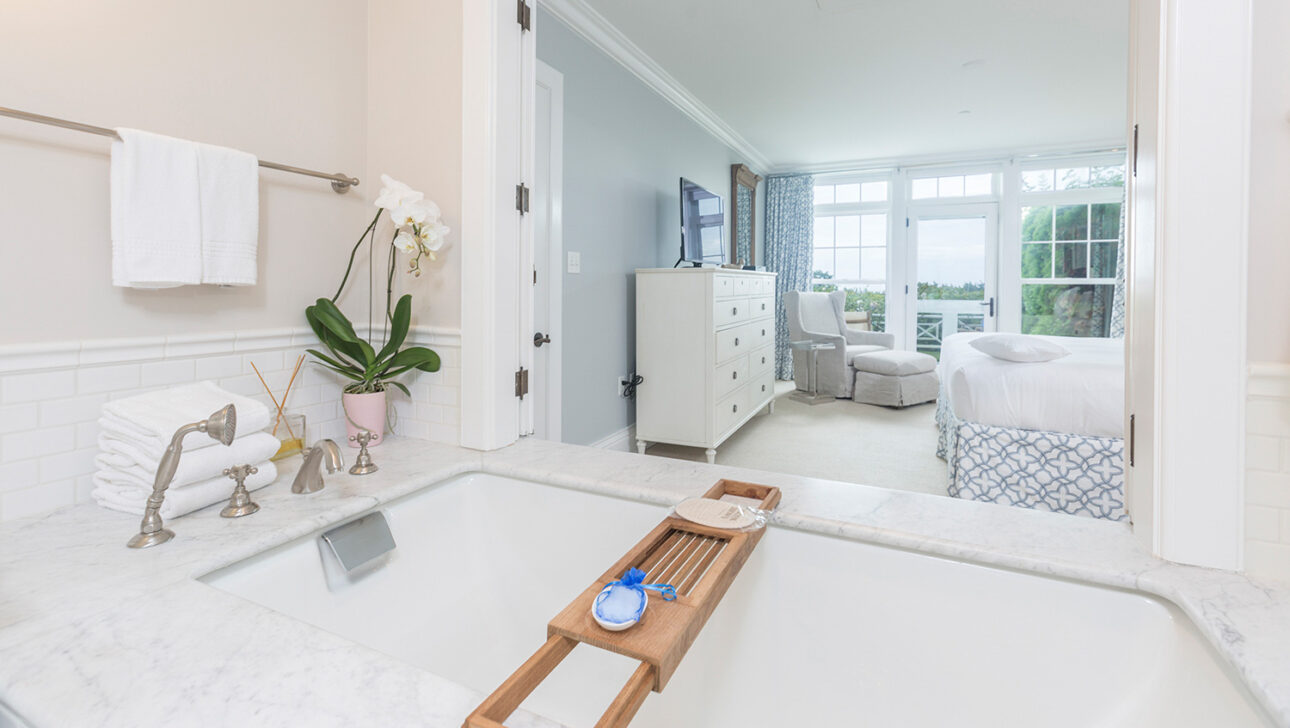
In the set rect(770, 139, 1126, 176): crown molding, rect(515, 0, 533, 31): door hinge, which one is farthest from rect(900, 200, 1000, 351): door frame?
rect(515, 0, 533, 31): door hinge

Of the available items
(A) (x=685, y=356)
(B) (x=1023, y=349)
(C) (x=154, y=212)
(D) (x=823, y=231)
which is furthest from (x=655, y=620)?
(D) (x=823, y=231)

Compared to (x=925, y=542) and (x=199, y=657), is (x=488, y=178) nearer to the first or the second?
(x=199, y=657)

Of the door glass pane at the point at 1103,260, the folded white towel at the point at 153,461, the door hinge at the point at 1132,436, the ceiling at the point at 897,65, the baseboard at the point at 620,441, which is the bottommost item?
the baseboard at the point at 620,441

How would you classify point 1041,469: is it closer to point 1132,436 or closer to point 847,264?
point 1132,436

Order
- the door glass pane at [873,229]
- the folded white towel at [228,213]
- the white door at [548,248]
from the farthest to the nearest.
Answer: the door glass pane at [873,229], the white door at [548,248], the folded white towel at [228,213]

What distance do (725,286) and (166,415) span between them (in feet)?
10.4

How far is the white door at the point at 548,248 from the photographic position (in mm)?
2861

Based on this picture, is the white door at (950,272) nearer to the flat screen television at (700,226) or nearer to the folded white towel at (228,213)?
the flat screen television at (700,226)

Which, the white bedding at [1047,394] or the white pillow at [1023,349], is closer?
the white bedding at [1047,394]

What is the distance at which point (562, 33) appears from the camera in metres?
3.00

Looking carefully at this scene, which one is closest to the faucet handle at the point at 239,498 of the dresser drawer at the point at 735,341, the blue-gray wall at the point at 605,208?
the blue-gray wall at the point at 605,208

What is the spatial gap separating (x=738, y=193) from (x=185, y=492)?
555cm

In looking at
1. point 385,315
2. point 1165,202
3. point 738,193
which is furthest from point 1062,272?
point 385,315

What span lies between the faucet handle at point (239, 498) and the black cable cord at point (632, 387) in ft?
9.15
